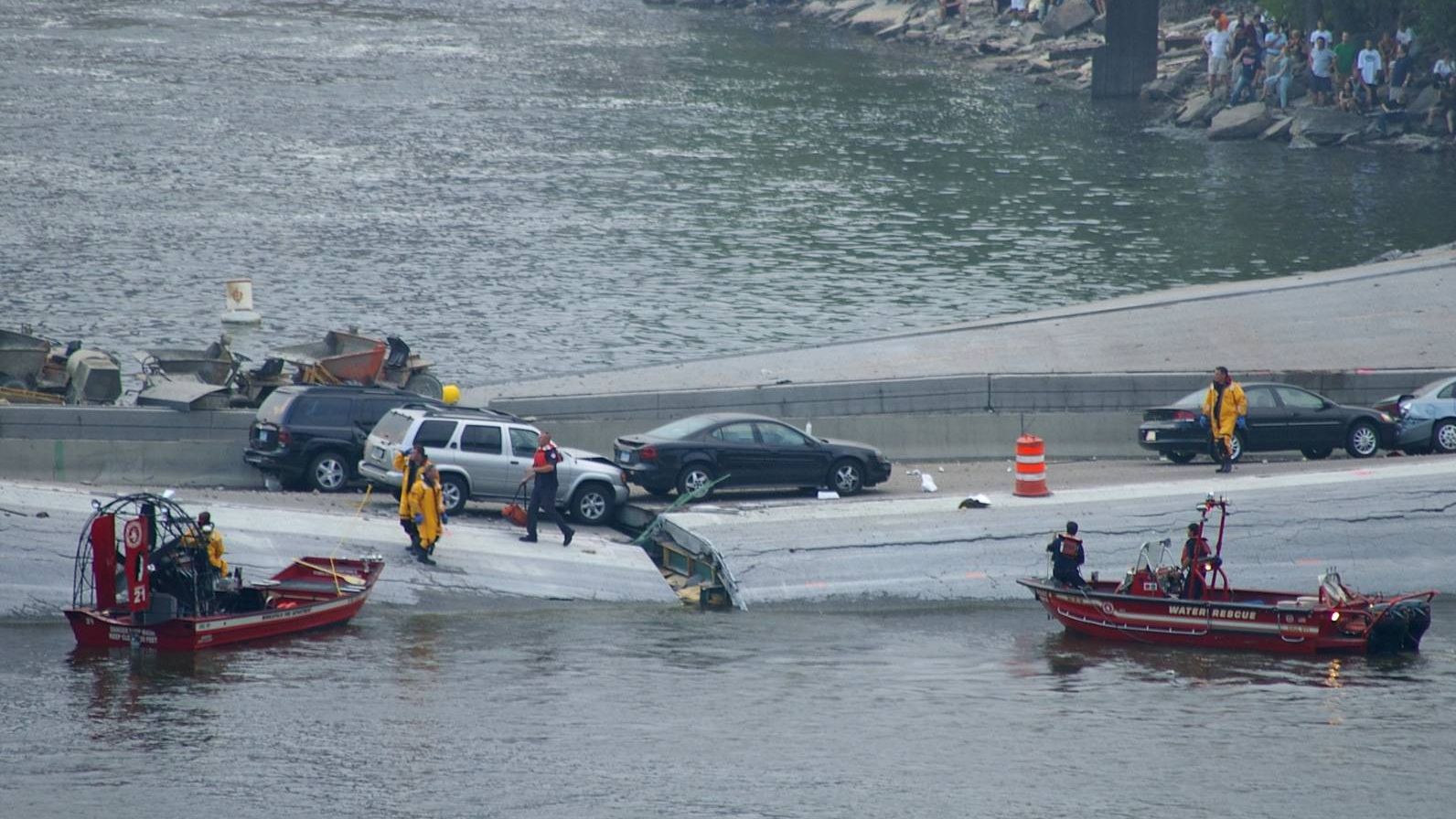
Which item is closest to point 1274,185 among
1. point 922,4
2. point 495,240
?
point 495,240

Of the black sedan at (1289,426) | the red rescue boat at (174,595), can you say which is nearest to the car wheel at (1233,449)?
the black sedan at (1289,426)

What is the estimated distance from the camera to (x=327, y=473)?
2500 centimetres

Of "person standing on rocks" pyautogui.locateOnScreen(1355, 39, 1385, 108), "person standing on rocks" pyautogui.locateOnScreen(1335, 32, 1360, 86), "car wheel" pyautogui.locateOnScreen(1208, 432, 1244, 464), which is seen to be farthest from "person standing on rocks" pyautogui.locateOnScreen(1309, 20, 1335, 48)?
"car wheel" pyautogui.locateOnScreen(1208, 432, 1244, 464)

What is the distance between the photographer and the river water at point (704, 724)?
17297 millimetres

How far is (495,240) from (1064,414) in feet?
82.6

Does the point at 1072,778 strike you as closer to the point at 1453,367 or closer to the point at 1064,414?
the point at 1064,414

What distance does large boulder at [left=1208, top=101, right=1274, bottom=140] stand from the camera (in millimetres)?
65438

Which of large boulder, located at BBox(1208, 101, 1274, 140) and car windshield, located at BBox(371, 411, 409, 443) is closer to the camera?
car windshield, located at BBox(371, 411, 409, 443)

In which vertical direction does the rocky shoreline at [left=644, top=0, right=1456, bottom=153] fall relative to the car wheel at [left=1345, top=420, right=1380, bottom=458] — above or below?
above

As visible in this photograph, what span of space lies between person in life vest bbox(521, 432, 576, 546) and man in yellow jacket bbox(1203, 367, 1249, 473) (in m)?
8.94

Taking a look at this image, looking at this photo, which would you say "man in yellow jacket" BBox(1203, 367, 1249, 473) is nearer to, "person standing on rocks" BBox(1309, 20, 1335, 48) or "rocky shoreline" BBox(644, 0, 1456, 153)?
"rocky shoreline" BBox(644, 0, 1456, 153)

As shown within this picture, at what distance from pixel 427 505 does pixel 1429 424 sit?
14453 mm

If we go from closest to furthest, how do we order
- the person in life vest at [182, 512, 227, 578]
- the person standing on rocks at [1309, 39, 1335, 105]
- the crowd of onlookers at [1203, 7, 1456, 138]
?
1. the person in life vest at [182, 512, 227, 578]
2. the crowd of onlookers at [1203, 7, 1456, 138]
3. the person standing on rocks at [1309, 39, 1335, 105]

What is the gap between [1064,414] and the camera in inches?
1118
